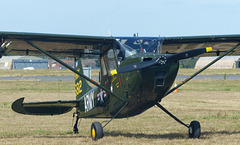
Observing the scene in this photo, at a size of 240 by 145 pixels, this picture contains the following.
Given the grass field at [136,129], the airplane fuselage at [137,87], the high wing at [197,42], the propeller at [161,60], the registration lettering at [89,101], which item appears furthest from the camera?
the registration lettering at [89,101]

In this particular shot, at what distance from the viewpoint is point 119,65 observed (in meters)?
9.80

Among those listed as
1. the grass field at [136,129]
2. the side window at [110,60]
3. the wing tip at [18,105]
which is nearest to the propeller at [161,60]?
the side window at [110,60]

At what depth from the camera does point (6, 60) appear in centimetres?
12938

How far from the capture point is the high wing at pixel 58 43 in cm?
1033

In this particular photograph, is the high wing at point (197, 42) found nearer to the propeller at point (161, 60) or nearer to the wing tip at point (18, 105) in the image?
the propeller at point (161, 60)

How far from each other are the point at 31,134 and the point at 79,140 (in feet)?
6.90

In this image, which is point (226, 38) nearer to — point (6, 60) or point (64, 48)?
point (64, 48)

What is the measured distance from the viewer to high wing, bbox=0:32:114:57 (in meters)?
10.3

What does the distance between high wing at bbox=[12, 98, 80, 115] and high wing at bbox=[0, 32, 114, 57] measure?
1513 mm

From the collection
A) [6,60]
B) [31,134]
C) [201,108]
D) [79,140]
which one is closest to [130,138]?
[79,140]

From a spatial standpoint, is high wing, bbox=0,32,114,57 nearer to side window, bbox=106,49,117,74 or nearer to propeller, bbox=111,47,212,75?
side window, bbox=106,49,117,74

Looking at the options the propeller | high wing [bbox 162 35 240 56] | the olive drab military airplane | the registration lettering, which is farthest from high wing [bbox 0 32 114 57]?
high wing [bbox 162 35 240 56]

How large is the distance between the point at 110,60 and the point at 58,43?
5.60 feet

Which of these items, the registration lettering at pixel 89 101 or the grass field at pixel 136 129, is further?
the registration lettering at pixel 89 101
